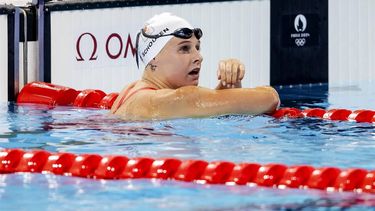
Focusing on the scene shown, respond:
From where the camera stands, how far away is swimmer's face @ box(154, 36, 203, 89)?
709cm

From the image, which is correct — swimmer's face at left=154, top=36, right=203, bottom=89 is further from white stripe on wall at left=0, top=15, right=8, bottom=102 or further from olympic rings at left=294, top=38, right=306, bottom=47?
olympic rings at left=294, top=38, right=306, bottom=47

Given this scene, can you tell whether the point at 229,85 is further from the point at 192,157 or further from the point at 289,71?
the point at 289,71

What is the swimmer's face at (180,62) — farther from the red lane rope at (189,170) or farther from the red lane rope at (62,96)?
the red lane rope at (189,170)

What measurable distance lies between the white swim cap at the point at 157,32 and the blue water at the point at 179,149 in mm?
427

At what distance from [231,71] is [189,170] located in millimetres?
1398

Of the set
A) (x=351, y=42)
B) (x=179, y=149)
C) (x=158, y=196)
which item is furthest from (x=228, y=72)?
(x=351, y=42)

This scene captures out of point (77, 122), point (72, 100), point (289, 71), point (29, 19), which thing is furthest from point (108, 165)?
point (289, 71)

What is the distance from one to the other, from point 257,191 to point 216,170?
0.27 meters

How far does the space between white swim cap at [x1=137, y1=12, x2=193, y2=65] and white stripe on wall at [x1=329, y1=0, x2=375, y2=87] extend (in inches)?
138

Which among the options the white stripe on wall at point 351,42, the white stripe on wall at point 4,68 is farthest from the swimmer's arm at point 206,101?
the white stripe on wall at point 351,42

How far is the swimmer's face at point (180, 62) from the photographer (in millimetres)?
7090

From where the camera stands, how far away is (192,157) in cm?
600

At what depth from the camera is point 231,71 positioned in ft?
22.1

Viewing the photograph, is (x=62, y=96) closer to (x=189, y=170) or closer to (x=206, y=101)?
(x=206, y=101)
